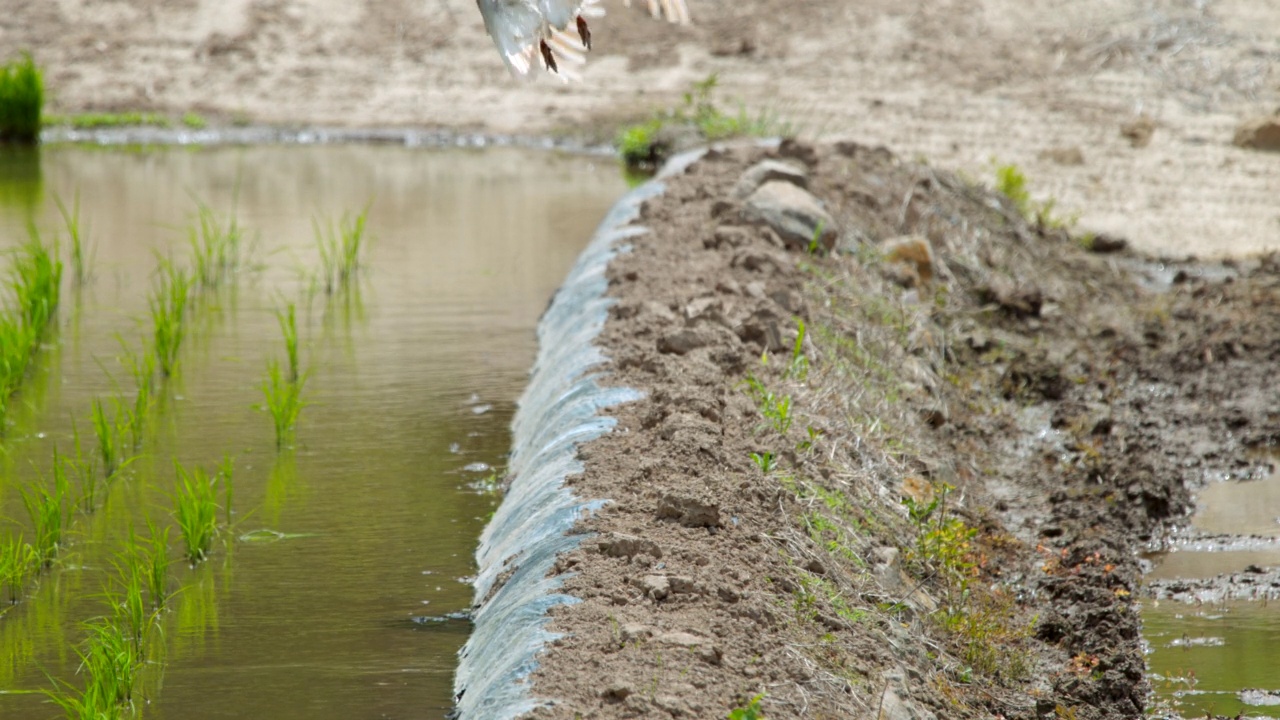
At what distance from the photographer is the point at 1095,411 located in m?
5.37

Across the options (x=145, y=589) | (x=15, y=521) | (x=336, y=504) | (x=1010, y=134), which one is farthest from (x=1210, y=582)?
(x=1010, y=134)

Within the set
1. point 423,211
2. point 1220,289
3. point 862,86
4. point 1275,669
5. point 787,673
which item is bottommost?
point 1275,669

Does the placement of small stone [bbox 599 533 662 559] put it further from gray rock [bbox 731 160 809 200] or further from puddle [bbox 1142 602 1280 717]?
gray rock [bbox 731 160 809 200]

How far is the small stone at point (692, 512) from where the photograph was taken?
324cm

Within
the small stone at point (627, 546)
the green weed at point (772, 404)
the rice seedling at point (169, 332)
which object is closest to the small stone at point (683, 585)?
the small stone at point (627, 546)

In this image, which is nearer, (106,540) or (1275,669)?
(1275,669)

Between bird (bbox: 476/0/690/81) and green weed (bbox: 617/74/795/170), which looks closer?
bird (bbox: 476/0/690/81)

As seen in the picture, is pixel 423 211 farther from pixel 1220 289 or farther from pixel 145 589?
pixel 145 589

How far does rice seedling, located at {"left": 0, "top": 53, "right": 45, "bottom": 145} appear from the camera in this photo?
11.8m

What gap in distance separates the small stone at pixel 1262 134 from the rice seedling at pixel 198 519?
785 centimetres

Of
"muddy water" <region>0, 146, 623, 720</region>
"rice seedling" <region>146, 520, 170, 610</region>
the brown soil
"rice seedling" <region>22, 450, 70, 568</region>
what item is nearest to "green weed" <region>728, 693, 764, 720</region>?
the brown soil

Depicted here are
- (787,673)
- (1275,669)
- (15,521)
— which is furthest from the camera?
(15,521)

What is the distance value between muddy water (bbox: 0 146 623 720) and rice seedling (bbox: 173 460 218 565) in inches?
2.1

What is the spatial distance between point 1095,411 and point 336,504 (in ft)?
9.52
